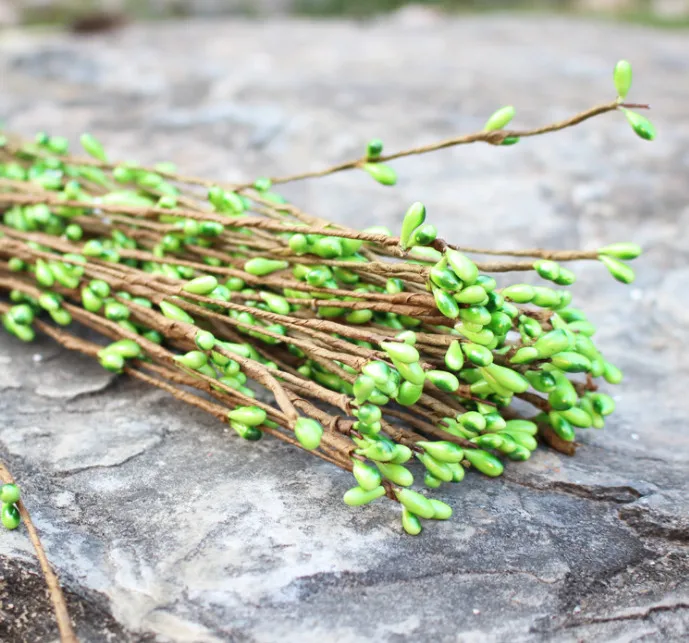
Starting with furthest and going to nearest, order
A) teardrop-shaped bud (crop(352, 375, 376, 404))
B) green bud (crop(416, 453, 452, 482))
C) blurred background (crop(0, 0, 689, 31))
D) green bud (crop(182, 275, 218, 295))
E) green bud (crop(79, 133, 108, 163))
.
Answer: blurred background (crop(0, 0, 689, 31))
green bud (crop(79, 133, 108, 163))
green bud (crop(182, 275, 218, 295))
green bud (crop(416, 453, 452, 482))
teardrop-shaped bud (crop(352, 375, 376, 404))

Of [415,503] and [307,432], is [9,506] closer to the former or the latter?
[307,432]

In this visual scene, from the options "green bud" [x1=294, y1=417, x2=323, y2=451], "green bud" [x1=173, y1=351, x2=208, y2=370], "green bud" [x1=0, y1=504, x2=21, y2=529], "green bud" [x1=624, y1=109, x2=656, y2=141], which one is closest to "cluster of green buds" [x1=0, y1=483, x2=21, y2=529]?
"green bud" [x1=0, y1=504, x2=21, y2=529]

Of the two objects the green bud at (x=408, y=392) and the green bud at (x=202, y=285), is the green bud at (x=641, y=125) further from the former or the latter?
the green bud at (x=202, y=285)

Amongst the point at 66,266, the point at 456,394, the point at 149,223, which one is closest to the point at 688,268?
the point at 456,394

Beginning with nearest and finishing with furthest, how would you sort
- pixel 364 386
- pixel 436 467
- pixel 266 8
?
pixel 364 386, pixel 436 467, pixel 266 8

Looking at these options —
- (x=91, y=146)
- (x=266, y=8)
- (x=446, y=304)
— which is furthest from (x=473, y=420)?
(x=266, y=8)

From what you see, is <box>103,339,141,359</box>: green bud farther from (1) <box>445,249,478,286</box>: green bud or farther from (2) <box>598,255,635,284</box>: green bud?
(2) <box>598,255,635,284</box>: green bud
